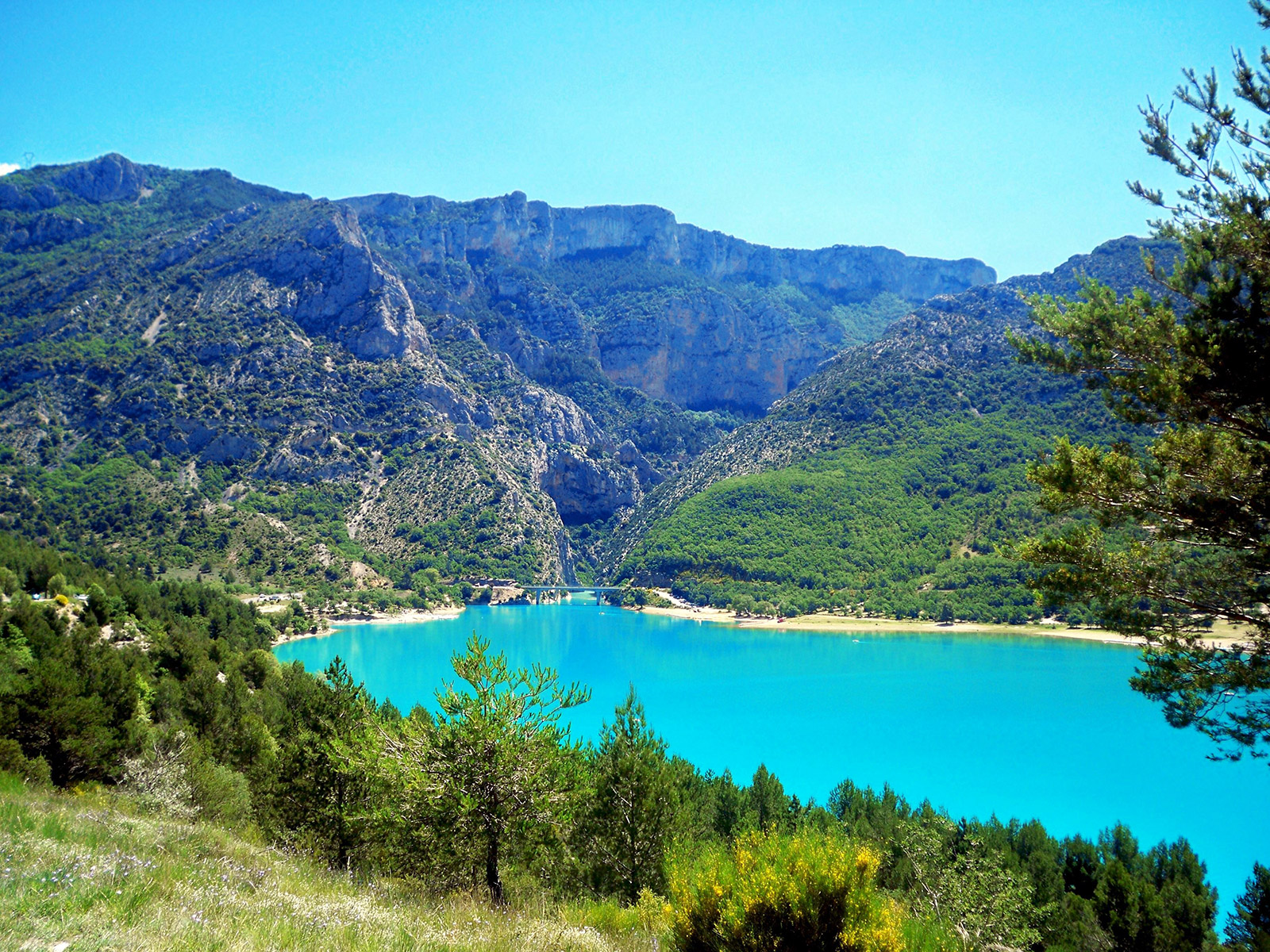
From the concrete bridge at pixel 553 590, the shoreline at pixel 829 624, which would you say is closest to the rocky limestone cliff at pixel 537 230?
the concrete bridge at pixel 553 590

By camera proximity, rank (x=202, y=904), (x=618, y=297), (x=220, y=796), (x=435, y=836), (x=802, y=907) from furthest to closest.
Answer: (x=618, y=297)
(x=220, y=796)
(x=435, y=836)
(x=802, y=907)
(x=202, y=904)

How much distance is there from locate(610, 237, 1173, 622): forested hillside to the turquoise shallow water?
11811mm

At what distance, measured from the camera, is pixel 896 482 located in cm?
10212

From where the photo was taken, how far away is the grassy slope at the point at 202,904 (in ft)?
14.1

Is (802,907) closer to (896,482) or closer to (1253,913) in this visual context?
(1253,913)

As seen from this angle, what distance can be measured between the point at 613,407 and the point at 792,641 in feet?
318

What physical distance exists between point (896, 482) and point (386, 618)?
2841 inches

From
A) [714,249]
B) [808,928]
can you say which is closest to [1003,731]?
[808,928]

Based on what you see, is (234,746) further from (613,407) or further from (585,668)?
(613,407)

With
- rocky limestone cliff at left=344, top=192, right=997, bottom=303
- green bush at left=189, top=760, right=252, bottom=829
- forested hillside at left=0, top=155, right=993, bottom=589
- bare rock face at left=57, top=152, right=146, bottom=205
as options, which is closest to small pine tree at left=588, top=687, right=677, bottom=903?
green bush at left=189, top=760, right=252, bottom=829

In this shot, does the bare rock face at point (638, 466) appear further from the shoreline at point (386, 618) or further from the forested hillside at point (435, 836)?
the forested hillside at point (435, 836)

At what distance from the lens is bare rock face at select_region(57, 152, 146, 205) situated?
443ft

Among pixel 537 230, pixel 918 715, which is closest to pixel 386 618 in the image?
pixel 918 715

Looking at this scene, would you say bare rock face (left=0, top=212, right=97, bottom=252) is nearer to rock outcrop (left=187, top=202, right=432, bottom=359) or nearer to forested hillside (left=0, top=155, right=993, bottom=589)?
forested hillside (left=0, top=155, right=993, bottom=589)
